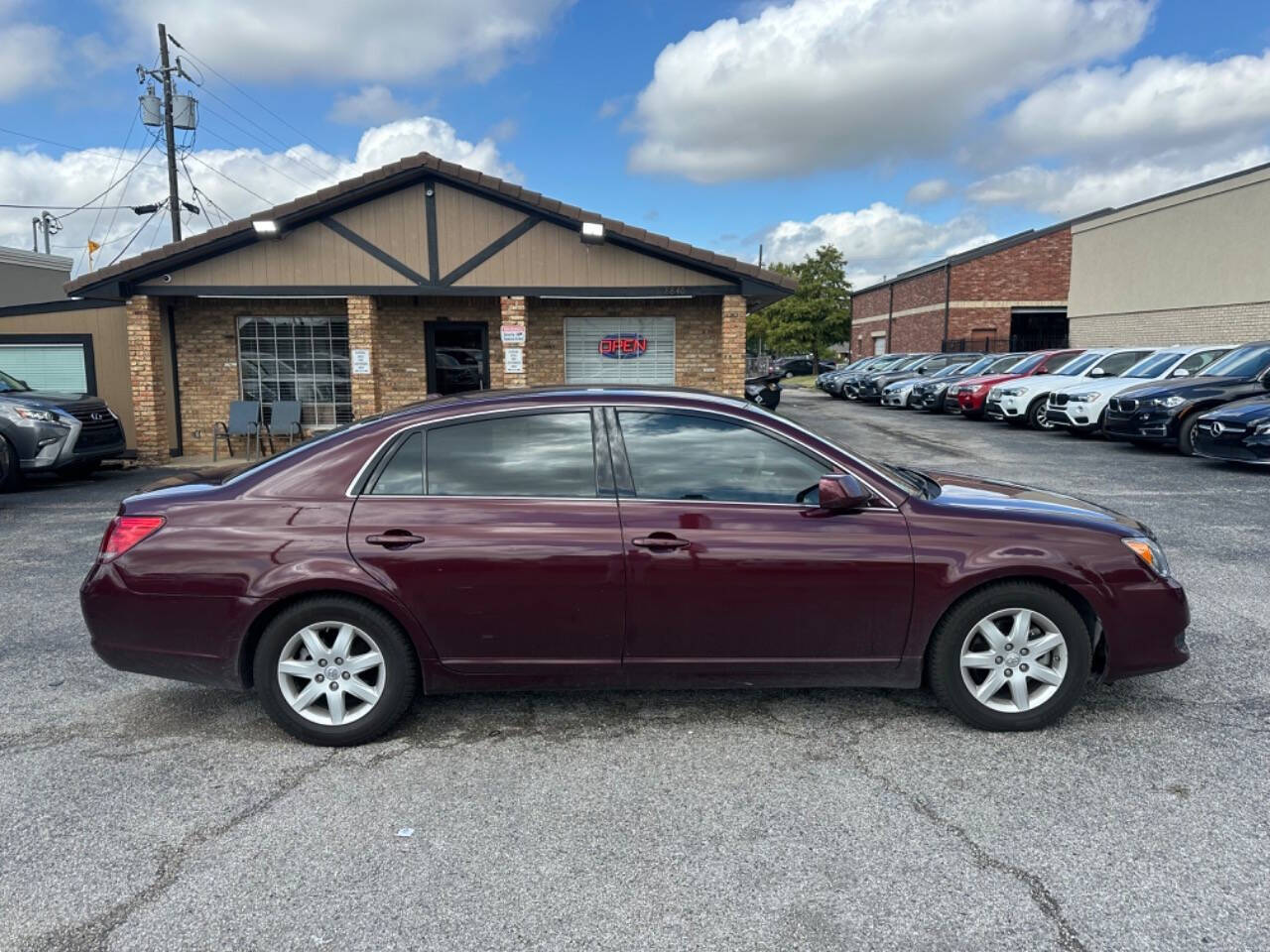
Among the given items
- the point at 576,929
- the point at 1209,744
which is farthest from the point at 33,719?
the point at 1209,744

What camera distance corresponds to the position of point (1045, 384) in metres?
17.5

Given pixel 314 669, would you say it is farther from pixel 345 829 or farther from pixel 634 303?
pixel 634 303

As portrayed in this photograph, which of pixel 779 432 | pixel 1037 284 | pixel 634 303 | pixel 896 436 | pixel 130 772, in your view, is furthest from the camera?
pixel 1037 284

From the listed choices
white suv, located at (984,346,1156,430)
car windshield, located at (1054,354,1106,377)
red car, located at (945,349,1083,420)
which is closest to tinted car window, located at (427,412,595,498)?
white suv, located at (984,346,1156,430)

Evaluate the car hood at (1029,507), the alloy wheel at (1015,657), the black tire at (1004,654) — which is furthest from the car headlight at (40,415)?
the alloy wheel at (1015,657)

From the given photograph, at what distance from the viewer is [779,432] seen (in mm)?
3811

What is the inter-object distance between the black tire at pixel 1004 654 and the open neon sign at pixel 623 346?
11.6 m

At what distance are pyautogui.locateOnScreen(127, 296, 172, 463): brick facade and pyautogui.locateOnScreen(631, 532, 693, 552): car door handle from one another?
40.9 ft

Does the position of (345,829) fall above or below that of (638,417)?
below

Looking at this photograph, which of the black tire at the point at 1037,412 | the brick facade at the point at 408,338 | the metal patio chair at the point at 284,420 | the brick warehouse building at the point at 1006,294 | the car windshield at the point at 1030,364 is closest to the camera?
the metal patio chair at the point at 284,420

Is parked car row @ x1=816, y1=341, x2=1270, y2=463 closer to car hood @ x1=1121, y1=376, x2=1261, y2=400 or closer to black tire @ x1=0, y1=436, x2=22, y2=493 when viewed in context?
car hood @ x1=1121, y1=376, x2=1261, y2=400

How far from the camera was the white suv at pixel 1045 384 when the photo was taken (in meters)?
16.6

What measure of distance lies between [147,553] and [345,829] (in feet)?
4.99

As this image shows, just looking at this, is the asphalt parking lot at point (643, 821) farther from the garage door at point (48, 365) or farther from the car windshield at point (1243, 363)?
the garage door at point (48, 365)
